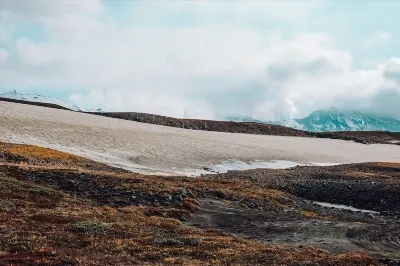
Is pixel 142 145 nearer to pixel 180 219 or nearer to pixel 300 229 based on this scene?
pixel 180 219

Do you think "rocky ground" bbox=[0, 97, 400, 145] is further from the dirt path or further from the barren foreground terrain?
the dirt path

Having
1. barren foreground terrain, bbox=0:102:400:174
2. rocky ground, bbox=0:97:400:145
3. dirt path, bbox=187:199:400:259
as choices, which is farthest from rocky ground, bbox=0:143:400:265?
rocky ground, bbox=0:97:400:145

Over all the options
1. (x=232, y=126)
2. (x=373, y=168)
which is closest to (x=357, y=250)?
(x=373, y=168)

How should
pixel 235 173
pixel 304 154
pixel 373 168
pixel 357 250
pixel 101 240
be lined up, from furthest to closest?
1. pixel 304 154
2. pixel 373 168
3. pixel 235 173
4. pixel 357 250
5. pixel 101 240

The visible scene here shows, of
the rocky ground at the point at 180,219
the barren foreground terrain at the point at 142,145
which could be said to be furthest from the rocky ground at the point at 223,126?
the rocky ground at the point at 180,219

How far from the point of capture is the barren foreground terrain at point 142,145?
75.2m

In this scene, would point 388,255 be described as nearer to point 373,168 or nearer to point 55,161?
point 55,161

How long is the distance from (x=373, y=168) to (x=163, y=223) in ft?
188

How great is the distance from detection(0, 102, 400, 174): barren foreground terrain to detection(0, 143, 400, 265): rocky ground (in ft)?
41.3

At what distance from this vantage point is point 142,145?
3418 inches

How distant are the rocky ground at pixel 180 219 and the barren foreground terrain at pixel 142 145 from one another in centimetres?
1259

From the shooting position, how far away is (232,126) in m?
148

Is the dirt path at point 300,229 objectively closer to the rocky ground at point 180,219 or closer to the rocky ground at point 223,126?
the rocky ground at point 180,219

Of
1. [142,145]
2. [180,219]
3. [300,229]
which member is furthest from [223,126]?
[300,229]
